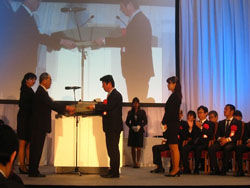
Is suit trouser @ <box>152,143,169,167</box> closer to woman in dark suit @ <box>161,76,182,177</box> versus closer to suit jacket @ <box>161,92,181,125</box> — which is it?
woman in dark suit @ <box>161,76,182,177</box>

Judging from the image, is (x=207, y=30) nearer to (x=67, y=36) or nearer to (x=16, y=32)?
(x=67, y=36)

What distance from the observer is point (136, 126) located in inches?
323

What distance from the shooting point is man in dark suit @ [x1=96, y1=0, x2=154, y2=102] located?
8.93 meters

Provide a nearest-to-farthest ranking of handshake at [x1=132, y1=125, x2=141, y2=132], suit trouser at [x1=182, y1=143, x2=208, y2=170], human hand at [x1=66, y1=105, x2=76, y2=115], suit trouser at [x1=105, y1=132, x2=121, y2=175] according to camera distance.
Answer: suit trouser at [x1=105, y1=132, x2=121, y2=175] → human hand at [x1=66, y1=105, x2=76, y2=115] → suit trouser at [x1=182, y1=143, x2=208, y2=170] → handshake at [x1=132, y1=125, x2=141, y2=132]

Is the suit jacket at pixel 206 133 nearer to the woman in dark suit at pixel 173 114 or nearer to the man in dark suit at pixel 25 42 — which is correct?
the woman in dark suit at pixel 173 114

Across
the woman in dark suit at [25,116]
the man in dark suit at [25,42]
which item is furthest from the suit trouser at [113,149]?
the man in dark suit at [25,42]

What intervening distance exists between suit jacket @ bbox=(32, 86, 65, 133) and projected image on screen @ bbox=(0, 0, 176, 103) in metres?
2.82

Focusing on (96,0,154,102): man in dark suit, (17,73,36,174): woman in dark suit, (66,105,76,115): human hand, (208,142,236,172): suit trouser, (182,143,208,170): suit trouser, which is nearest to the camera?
(66,105,76,115): human hand

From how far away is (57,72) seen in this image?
8789 mm

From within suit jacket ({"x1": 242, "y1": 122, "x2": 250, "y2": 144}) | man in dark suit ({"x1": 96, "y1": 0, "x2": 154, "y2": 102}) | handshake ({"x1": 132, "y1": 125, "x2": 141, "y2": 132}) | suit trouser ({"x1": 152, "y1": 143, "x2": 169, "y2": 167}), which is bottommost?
suit trouser ({"x1": 152, "y1": 143, "x2": 169, "y2": 167})

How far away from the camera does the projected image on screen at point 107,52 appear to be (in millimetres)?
8812

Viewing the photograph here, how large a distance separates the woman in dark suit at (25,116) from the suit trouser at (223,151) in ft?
9.89

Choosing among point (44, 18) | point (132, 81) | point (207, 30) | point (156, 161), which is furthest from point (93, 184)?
point (207, 30)

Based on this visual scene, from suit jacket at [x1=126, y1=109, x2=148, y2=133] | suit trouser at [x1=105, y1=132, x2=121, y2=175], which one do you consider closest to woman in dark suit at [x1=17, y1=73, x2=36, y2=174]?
suit trouser at [x1=105, y1=132, x2=121, y2=175]
